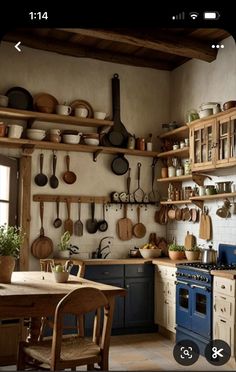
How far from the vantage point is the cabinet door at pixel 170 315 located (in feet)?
15.9

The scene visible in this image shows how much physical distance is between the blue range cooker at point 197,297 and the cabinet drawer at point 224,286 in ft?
0.25

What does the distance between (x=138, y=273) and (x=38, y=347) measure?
278 cm

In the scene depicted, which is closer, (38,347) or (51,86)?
(38,347)

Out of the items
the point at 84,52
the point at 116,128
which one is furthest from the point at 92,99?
the point at 84,52

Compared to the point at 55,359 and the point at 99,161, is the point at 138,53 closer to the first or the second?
the point at 99,161

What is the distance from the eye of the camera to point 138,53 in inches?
224

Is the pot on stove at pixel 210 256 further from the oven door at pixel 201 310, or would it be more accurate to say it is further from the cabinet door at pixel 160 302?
A: the cabinet door at pixel 160 302

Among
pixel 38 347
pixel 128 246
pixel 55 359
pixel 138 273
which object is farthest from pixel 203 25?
pixel 128 246

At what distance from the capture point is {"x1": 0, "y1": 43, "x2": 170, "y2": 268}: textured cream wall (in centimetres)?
528

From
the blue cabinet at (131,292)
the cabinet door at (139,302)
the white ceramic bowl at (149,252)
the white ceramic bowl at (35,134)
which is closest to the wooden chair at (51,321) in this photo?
the blue cabinet at (131,292)

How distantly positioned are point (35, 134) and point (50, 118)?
0.83 ft

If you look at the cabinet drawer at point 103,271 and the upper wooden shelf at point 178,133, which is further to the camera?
the upper wooden shelf at point 178,133

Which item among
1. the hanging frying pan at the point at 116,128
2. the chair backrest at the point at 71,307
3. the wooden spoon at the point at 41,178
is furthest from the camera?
the hanging frying pan at the point at 116,128

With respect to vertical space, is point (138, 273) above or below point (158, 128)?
below
